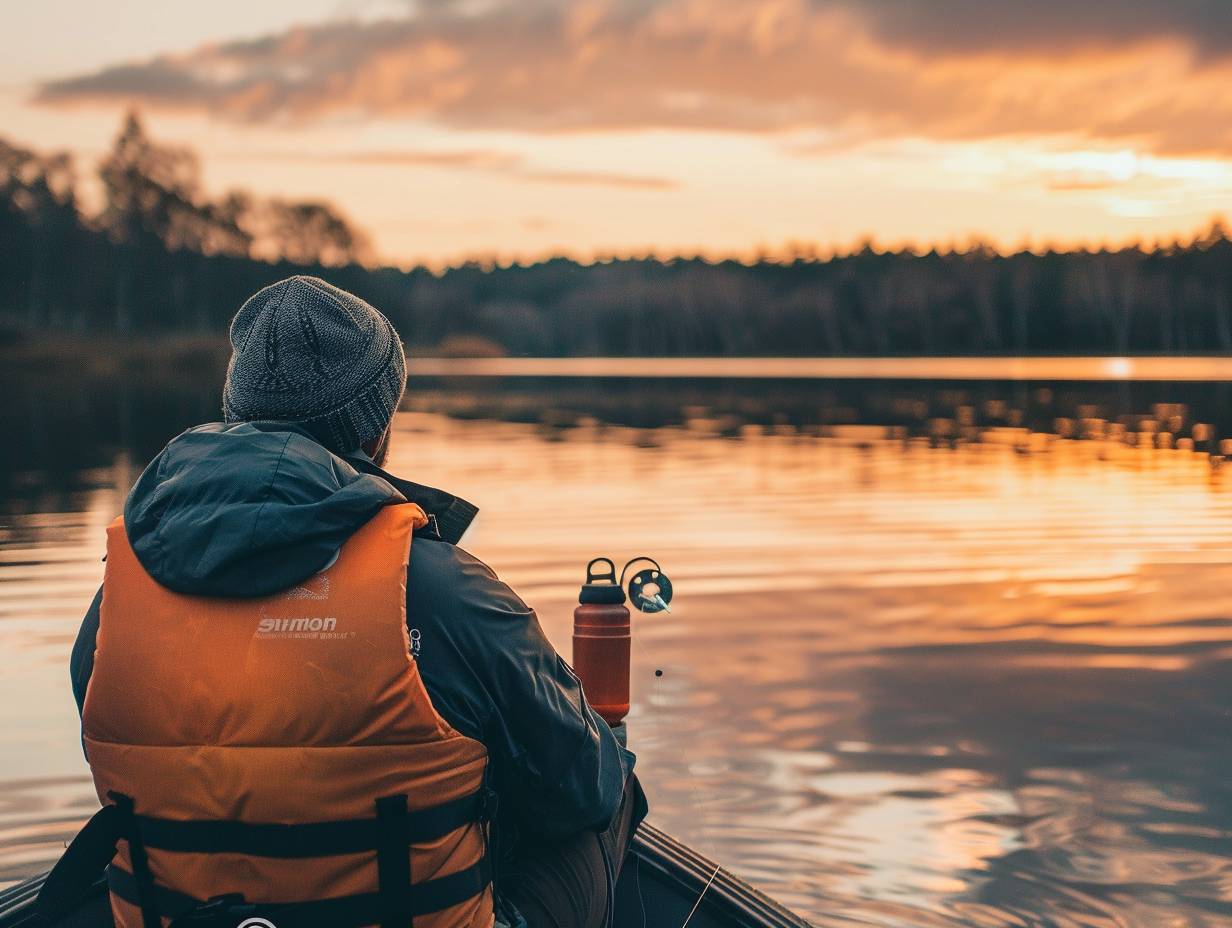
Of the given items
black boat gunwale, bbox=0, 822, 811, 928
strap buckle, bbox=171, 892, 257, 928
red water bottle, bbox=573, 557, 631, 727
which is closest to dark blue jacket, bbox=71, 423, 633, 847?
strap buckle, bbox=171, 892, 257, 928

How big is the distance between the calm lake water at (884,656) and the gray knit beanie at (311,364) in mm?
3191

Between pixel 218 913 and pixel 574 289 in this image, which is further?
pixel 574 289

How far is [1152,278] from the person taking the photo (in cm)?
12581

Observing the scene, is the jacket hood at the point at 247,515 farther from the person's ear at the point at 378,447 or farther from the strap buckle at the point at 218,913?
A: the strap buckle at the point at 218,913

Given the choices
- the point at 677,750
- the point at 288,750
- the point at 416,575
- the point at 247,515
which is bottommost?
the point at 677,750

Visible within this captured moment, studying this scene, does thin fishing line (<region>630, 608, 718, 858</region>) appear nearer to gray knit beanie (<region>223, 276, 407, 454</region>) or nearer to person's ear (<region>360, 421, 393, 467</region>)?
person's ear (<region>360, 421, 393, 467</region>)

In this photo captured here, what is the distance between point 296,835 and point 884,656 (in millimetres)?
7119

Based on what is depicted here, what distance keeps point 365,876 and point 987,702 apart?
6180mm

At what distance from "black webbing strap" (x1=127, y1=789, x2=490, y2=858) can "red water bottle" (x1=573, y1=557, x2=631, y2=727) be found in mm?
1151

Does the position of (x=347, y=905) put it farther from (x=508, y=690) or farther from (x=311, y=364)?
(x=311, y=364)

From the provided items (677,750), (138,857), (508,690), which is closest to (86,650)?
(138,857)

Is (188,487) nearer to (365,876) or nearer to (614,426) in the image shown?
(365,876)

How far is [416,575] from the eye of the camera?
234cm

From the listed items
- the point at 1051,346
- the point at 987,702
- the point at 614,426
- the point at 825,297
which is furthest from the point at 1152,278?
the point at 987,702
